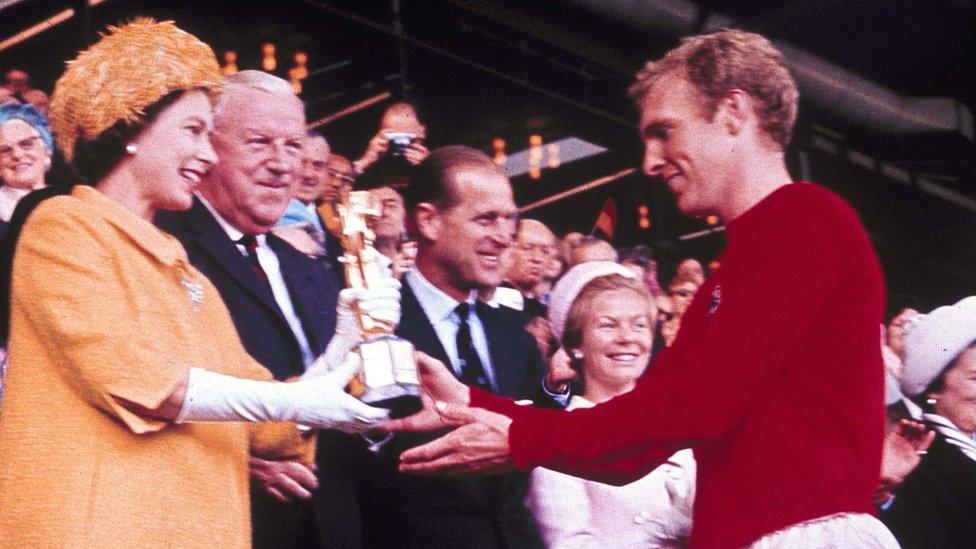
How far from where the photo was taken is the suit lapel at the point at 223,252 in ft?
11.2

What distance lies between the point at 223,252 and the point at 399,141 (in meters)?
0.70

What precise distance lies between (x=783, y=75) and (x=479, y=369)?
1242mm

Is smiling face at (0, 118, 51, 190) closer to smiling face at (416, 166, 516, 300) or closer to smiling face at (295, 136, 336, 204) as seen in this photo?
smiling face at (295, 136, 336, 204)

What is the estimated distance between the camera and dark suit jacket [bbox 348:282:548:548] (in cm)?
364

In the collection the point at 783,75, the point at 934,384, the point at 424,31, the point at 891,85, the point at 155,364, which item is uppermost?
the point at 891,85

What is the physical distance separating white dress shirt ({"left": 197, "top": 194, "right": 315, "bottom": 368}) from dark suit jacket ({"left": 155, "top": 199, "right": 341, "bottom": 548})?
0.01 meters

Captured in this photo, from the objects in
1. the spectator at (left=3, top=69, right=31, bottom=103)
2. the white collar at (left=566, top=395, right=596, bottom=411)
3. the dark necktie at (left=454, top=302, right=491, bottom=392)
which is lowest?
the white collar at (left=566, top=395, right=596, bottom=411)

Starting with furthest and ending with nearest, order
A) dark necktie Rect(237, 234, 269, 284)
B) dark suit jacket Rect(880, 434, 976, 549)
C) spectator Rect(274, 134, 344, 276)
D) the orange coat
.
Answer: dark suit jacket Rect(880, 434, 976, 549) < spectator Rect(274, 134, 344, 276) < dark necktie Rect(237, 234, 269, 284) < the orange coat

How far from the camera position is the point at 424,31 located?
4.14m

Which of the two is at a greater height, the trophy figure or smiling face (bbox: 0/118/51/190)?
smiling face (bbox: 0/118/51/190)

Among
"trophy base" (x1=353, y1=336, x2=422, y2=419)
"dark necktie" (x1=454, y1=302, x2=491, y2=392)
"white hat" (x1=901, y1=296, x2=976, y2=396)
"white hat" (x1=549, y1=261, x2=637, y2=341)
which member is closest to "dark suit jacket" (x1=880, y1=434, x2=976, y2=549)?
"white hat" (x1=901, y1=296, x2=976, y2=396)

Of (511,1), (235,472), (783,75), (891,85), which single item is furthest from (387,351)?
(891,85)

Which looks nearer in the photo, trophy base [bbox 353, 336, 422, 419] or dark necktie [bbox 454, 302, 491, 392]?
trophy base [bbox 353, 336, 422, 419]

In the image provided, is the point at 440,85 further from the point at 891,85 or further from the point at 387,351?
the point at 891,85
